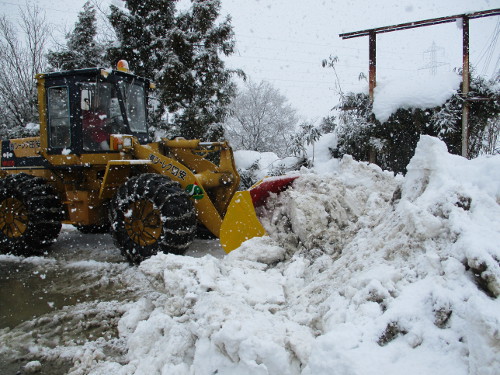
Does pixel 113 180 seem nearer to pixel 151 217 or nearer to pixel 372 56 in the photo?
pixel 151 217

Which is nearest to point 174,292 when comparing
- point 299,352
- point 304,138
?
point 299,352

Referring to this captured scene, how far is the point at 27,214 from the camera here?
5.41m

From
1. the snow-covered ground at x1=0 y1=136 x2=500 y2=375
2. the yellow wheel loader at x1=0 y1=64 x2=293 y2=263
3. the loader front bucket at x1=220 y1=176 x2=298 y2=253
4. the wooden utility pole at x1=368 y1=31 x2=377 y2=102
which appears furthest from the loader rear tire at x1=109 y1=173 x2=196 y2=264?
the wooden utility pole at x1=368 y1=31 x2=377 y2=102

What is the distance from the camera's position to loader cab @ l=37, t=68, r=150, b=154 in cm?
510

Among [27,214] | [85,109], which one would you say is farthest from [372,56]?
[27,214]

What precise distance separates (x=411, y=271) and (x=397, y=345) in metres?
0.52

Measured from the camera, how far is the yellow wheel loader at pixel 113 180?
4.50m

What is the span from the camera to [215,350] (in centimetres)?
201

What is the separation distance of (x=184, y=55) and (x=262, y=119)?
24.9 ft

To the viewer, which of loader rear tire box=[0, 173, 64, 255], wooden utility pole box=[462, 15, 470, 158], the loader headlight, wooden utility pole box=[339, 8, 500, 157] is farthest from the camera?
wooden utility pole box=[462, 15, 470, 158]

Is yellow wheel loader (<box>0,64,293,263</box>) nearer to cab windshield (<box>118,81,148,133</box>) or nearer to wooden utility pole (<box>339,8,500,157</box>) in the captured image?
cab windshield (<box>118,81,148,133</box>)

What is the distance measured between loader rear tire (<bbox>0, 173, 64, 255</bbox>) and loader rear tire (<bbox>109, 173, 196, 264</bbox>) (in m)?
1.23

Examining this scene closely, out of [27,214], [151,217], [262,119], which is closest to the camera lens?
[151,217]

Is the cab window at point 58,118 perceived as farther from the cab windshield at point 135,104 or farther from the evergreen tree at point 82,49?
the evergreen tree at point 82,49
